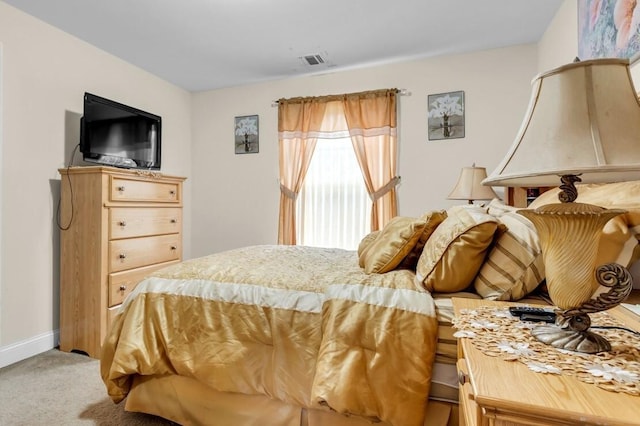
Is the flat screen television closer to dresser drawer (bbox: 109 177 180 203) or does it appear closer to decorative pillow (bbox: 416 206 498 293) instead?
dresser drawer (bbox: 109 177 180 203)

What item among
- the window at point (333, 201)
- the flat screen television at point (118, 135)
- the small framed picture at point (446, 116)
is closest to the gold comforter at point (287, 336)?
the flat screen television at point (118, 135)

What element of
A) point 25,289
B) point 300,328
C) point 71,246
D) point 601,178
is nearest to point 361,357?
point 300,328

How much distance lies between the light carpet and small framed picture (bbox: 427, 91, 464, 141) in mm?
3111

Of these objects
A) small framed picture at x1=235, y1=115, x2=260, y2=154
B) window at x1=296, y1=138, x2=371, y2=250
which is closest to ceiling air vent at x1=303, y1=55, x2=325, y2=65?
window at x1=296, y1=138, x2=371, y2=250

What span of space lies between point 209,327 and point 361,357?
27.3 inches

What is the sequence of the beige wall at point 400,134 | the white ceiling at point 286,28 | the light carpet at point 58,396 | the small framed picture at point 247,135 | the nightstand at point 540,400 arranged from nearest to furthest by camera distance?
the nightstand at point 540,400, the light carpet at point 58,396, the white ceiling at point 286,28, the beige wall at point 400,134, the small framed picture at point 247,135

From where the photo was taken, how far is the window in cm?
352

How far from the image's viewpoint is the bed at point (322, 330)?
45.9 inches

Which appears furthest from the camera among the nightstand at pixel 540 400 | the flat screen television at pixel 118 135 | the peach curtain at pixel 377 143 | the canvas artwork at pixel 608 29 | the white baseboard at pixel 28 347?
the peach curtain at pixel 377 143

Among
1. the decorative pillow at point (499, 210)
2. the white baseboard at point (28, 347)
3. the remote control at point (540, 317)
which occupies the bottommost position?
the white baseboard at point (28, 347)

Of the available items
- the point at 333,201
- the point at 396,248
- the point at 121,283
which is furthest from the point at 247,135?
the point at 396,248

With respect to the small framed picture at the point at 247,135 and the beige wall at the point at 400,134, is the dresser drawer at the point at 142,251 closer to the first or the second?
the beige wall at the point at 400,134

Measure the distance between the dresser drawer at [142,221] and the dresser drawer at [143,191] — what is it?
8 centimetres

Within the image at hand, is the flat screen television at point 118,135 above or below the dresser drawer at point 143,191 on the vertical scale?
above
